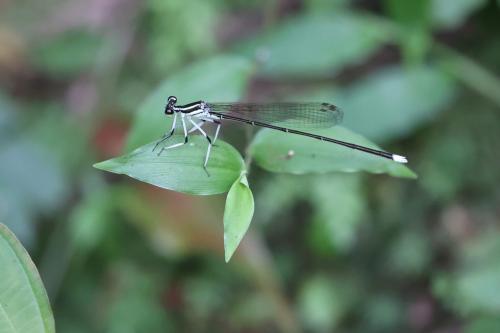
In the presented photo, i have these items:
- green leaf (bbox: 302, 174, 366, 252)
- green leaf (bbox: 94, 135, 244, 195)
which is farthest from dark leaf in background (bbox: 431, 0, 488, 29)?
green leaf (bbox: 94, 135, 244, 195)

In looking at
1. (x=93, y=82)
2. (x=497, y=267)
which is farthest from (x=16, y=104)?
(x=497, y=267)

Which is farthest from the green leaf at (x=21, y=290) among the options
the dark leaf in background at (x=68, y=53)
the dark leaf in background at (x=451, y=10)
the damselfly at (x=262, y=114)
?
the dark leaf in background at (x=68, y=53)

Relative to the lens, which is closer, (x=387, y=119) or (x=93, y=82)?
(x=387, y=119)

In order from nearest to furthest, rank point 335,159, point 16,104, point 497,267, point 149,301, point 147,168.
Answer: point 147,168 < point 335,159 < point 497,267 < point 149,301 < point 16,104

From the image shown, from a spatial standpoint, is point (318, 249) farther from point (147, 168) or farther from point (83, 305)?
point (147, 168)

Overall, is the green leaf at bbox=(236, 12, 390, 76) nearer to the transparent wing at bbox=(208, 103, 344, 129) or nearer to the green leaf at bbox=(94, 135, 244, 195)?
the transparent wing at bbox=(208, 103, 344, 129)

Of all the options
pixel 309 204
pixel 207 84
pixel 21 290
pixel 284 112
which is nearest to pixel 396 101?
pixel 309 204


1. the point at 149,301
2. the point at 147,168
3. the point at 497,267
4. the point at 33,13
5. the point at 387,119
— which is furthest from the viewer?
the point at 33,13
